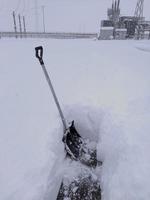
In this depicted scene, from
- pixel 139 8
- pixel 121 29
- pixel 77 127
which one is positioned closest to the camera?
pixel 77 127

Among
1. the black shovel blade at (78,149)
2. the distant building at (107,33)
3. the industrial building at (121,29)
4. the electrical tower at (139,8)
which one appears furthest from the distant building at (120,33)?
the black shovel blade at (78,149)

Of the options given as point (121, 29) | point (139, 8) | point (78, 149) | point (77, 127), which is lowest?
point (78, 149)

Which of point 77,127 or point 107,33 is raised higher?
point 107,33

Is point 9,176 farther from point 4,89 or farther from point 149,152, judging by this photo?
point 4,89

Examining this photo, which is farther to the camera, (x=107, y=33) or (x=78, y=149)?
(x=107, y=33)

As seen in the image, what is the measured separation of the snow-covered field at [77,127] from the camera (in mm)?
1774

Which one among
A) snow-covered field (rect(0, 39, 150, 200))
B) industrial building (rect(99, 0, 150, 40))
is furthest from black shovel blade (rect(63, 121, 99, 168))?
industrial building (rect(99, 0, 150, 40))

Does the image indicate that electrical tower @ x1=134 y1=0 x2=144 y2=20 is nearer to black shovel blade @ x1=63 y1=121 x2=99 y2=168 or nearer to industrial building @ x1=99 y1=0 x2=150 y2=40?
industrial building @ x1=99 y1=0 x2=150 y2=40

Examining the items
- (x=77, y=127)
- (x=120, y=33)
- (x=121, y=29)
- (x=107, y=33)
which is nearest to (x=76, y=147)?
(x=77, y=127)

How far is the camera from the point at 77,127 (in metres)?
3.18

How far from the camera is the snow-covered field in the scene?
177 cm

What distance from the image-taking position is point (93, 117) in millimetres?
3092

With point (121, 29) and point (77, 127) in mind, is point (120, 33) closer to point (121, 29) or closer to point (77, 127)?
point (121, 29)

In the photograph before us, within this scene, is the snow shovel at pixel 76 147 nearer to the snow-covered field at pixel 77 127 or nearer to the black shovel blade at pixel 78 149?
the black shovel blade at pixel 78 149
